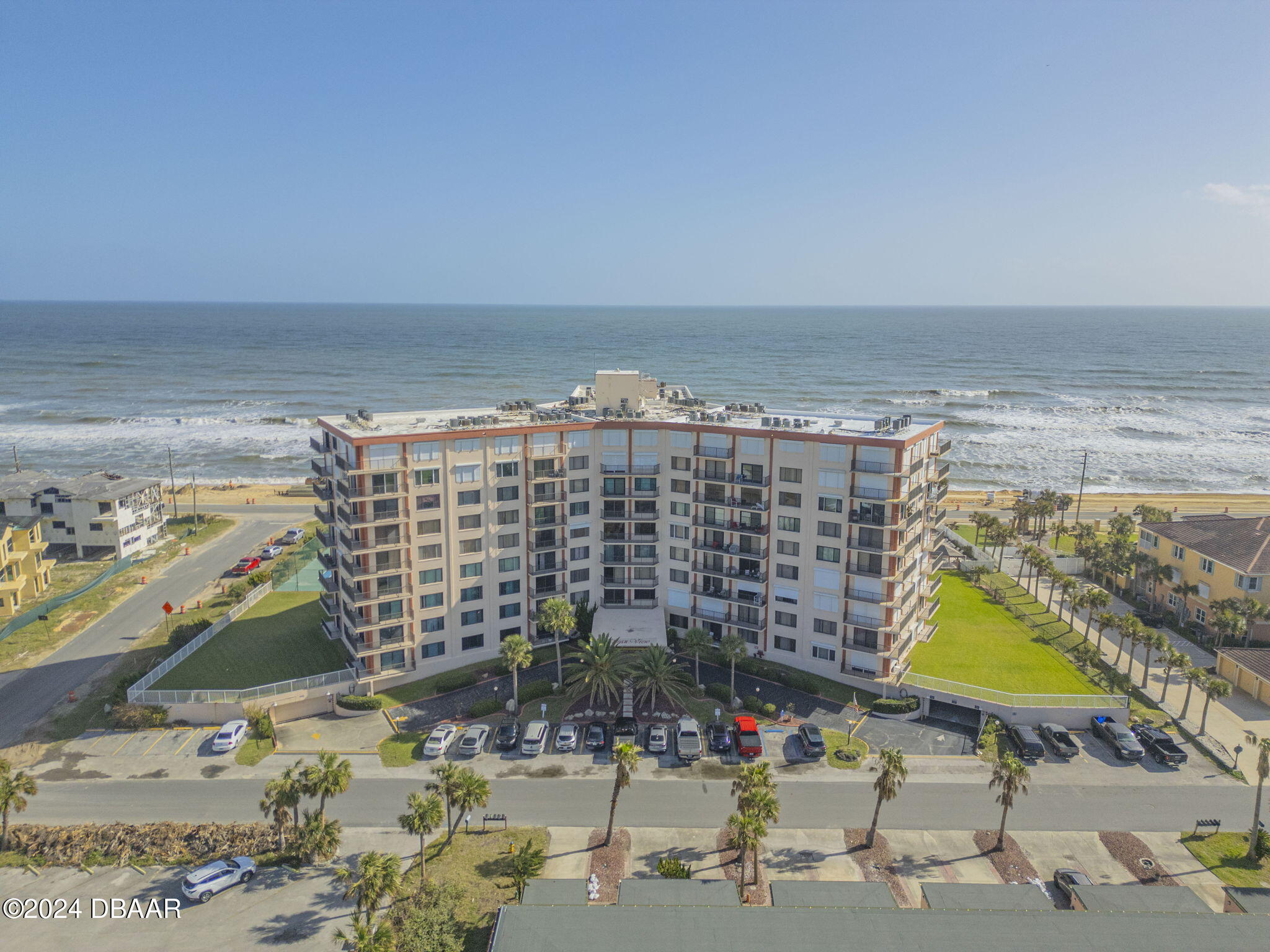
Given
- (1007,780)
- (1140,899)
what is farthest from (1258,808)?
(1007,780)

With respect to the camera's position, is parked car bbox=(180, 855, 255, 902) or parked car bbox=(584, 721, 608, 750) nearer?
parked car bbox=(180, 855, 255, 902)

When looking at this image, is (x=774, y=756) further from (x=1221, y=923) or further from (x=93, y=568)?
(x=93, y=568)

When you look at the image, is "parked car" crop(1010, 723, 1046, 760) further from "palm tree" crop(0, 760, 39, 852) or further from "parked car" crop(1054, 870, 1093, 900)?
"palm tree" crop(0, 760, 39, 852)

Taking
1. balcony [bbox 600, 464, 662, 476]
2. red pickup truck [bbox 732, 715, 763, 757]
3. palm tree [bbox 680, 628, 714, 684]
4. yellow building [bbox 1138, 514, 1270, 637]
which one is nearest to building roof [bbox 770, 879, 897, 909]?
red pickup truck [bbox 732, 715, 763, 757]

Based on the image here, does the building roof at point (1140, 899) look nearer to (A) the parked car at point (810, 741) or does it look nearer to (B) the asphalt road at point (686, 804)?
(B) the asphalt road at point (686, 804)

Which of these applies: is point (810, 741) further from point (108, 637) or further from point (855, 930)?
point (108, 637)

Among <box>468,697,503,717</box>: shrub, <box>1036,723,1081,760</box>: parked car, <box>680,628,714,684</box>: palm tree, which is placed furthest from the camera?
<box>680,628,714,684</box>: palm tree
